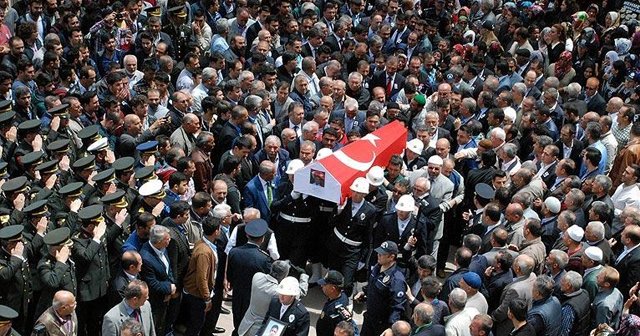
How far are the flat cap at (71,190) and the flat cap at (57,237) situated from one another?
0.84 meters

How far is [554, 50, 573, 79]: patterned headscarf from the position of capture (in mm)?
15008

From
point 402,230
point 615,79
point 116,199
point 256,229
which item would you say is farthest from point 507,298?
point 615,79

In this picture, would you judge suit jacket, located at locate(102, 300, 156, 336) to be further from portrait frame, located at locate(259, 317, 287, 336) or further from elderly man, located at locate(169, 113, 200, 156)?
elderly man, located at locate(169, 113, 200, 156)

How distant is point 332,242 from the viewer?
410 inches

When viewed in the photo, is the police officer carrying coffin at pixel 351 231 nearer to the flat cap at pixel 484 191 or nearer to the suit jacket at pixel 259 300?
the flat cap at pixel 484 191

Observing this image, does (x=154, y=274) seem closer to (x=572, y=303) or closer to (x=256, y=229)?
(x=256, y=229)

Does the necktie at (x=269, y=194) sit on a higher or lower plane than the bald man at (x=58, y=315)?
lower

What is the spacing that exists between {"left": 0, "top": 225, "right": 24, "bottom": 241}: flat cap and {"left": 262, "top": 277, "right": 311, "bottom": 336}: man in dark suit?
7.78 ft

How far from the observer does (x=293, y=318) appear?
8.44 m

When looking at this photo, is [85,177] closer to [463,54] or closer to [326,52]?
[326,52]

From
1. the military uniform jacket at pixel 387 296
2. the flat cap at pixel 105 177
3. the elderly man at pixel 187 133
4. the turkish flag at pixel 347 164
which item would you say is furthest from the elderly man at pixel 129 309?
the elderly man at pixel 187 133

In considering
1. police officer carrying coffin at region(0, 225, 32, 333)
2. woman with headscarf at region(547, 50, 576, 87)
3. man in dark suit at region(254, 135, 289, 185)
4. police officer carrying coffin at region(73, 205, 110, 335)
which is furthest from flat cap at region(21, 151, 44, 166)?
woman with headscarf at region(547, 50, 576, 87)

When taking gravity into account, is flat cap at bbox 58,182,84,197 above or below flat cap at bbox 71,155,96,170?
above

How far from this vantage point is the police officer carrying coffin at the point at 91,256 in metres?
8.74
